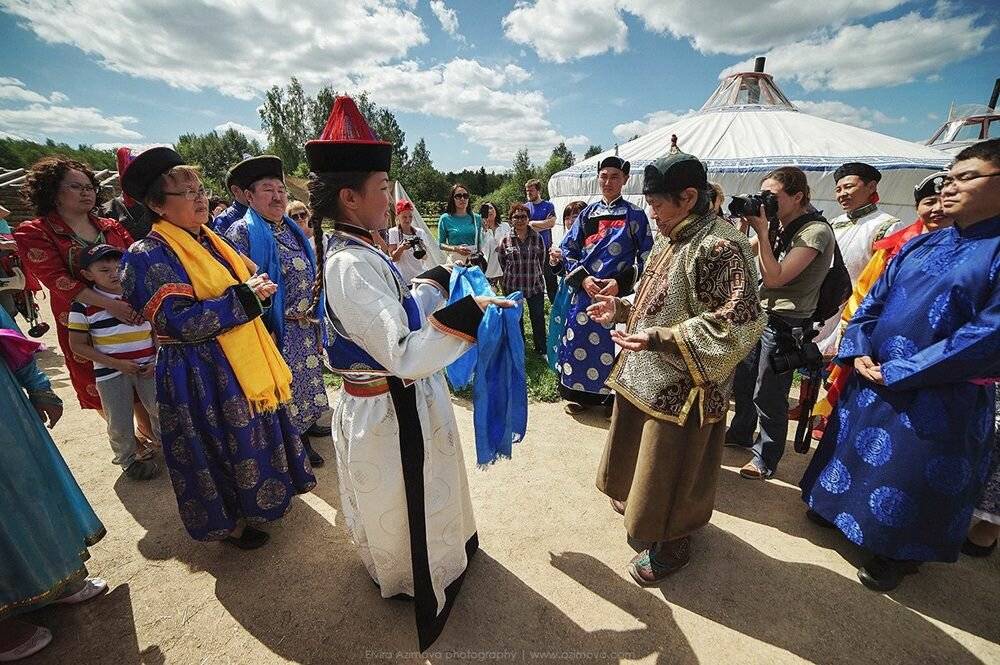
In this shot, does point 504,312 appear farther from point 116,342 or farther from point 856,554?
point 116,342

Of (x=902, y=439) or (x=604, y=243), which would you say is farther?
(x=604, y=243)

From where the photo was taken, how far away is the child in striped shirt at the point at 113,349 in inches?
111

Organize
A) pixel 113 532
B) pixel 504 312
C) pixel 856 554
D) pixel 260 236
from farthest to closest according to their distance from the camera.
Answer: pixel 260 236 → pixel 113 532 → pixel 856 554 → pixel 504 312

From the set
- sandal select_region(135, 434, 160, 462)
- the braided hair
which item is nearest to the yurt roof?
the braided hair

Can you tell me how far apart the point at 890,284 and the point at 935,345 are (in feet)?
1.54

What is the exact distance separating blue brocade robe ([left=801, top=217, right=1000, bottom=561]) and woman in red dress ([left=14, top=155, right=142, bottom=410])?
4246 millimetres

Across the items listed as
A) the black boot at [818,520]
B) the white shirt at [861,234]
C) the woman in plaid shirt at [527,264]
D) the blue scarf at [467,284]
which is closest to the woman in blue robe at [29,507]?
the blue scarf at [467,284]

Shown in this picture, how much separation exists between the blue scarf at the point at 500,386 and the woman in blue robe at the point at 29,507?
1.96m

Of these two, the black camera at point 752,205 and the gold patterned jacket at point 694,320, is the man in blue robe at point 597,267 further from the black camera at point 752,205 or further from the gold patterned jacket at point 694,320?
the gold patterned jacket at point 694,320

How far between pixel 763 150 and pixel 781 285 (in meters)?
9.23

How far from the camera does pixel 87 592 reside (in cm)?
225

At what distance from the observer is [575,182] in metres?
12.2

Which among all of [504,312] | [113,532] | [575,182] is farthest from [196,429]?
[575,182]

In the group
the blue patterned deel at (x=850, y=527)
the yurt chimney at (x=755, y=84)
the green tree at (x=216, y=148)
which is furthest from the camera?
the green tree at (x=216, y=148)
